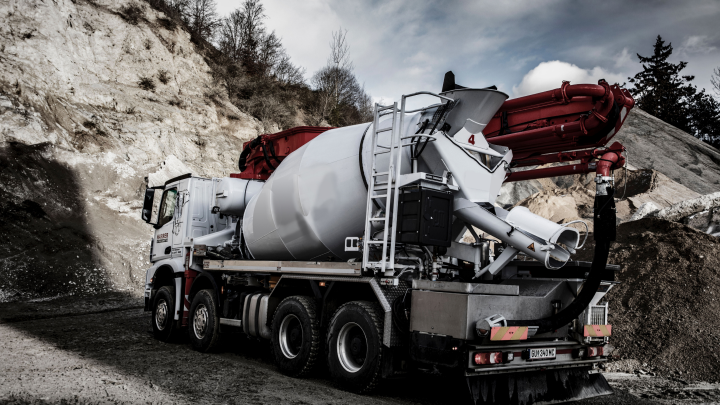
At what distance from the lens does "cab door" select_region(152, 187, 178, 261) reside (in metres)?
10.8

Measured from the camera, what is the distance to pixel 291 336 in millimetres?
7223

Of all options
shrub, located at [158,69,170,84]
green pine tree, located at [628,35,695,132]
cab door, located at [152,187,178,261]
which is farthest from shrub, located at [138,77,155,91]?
green pine tree, located at [628,35,695,132]

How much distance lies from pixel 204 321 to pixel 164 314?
156cm

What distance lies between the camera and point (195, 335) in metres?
9.33

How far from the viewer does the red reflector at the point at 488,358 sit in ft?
16.5

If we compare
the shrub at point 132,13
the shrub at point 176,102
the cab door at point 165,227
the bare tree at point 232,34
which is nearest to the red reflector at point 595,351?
the cab door at point 165,227

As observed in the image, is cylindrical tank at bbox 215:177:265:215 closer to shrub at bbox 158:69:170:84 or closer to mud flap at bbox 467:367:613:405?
mud flap at bbox 467:367:613:405

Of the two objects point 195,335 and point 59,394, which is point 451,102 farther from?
point 195,335

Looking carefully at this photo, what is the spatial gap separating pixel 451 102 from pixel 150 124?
63.6ft

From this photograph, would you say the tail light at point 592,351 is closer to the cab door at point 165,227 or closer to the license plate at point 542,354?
the license plate at point 542,354

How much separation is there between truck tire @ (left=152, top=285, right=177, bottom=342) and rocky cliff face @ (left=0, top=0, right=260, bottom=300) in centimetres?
697

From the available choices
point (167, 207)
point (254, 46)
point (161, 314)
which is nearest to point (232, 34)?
point (254, 46)

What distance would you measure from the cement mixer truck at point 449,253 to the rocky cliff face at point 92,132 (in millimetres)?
11612

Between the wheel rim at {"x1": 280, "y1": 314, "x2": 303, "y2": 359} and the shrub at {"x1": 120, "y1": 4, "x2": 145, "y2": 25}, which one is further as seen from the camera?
the shrub at {"x1": 120, "y1": 4, "x2": 145, "y2": 25}
